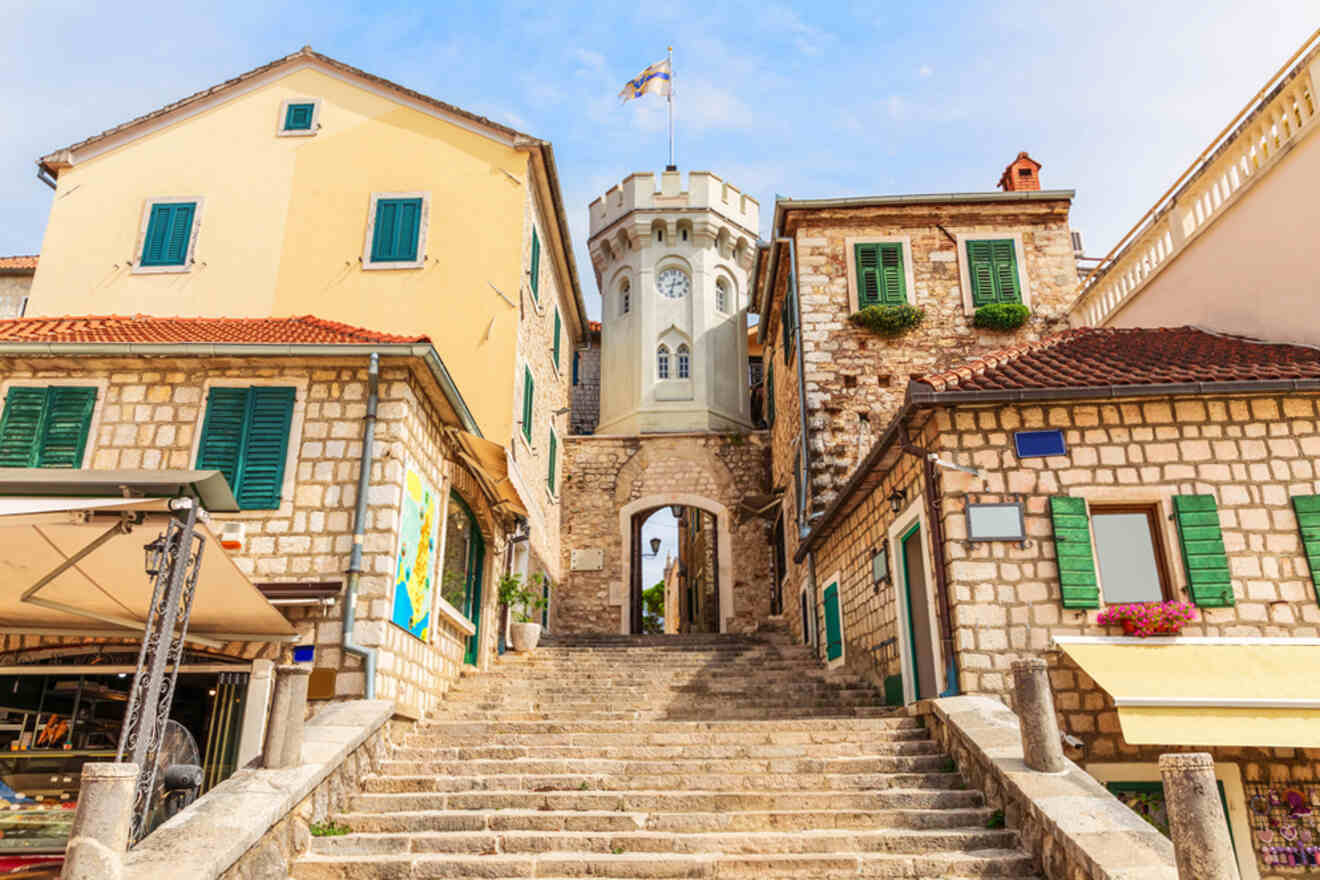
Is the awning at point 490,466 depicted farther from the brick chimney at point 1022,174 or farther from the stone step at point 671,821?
the brick chimney at point 1022,174

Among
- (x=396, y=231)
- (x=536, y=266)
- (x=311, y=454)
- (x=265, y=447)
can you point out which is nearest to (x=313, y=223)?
(x=396, y=231)

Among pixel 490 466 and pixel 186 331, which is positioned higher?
pixel 186 331

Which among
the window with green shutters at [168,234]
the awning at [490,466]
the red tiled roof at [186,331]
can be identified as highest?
the window with green shutters at [168,234]

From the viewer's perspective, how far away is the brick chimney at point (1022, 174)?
16.7m

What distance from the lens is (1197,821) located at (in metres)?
4.22

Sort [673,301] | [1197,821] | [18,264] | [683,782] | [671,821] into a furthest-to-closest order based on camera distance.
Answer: [673,301], [18,264], [683,782], [671,821], [1197,821]

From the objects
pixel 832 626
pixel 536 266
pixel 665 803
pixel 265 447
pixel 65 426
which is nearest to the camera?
pixel 665 803

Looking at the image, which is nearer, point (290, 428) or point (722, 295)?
point (290, 428)

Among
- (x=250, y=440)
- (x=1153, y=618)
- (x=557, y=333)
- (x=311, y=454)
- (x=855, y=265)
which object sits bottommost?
(x=1153, y=618)

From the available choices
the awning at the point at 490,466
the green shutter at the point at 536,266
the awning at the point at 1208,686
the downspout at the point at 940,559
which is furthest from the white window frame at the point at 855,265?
the awning at the point at 1208,686

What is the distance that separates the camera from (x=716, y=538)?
65.2 ft

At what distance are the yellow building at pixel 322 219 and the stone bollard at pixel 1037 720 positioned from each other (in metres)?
7.88

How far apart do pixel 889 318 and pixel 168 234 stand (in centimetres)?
1114

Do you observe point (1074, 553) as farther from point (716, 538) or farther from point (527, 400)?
point (716, 538)
